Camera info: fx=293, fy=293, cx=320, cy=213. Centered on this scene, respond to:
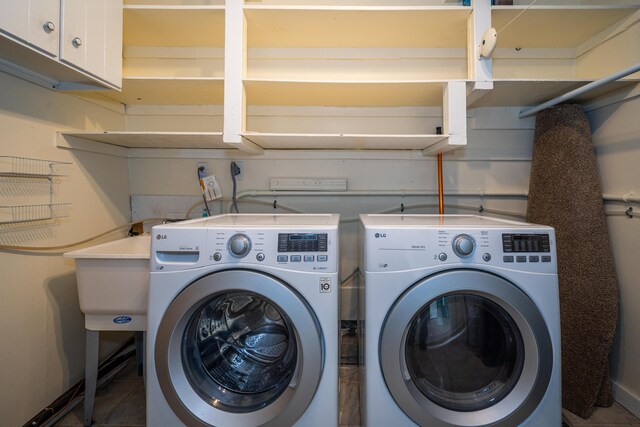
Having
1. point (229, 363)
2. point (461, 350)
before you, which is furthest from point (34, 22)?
point (461, 350)

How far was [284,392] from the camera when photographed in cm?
100

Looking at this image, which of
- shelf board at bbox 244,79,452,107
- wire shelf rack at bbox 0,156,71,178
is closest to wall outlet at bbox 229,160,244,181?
shelf board at bbox 244,79,452,107

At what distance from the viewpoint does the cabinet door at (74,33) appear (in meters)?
1.10

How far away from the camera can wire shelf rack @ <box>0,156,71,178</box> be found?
1152 mm

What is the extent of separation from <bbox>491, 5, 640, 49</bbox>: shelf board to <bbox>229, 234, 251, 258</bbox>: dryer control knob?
1610mm

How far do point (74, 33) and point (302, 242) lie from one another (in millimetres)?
1205

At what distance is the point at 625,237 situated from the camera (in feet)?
4.50

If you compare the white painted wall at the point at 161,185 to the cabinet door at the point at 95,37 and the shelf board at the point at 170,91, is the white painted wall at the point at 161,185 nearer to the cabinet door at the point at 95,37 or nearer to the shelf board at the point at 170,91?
the shelf board at the point at 170,91

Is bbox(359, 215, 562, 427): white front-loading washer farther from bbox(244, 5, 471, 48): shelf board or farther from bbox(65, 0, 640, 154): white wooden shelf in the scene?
bbox(244, 5, 471, 48): shelf board

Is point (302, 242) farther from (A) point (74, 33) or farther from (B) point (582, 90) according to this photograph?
(B) point (582, 90)

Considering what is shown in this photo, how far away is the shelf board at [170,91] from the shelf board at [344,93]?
0.64ft

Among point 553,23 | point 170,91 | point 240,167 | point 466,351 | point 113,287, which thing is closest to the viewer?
point 466,351

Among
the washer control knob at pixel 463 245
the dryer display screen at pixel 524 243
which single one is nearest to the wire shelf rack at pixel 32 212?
the washer control knob at pixel 463 245

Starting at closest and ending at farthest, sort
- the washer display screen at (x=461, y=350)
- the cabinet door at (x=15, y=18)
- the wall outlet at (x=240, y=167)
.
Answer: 1. the cabinet door at (x=15, y=18)
2. the washer display screen at (x=461, y=350)
3. the wall outlet at (x=240, y=167)
